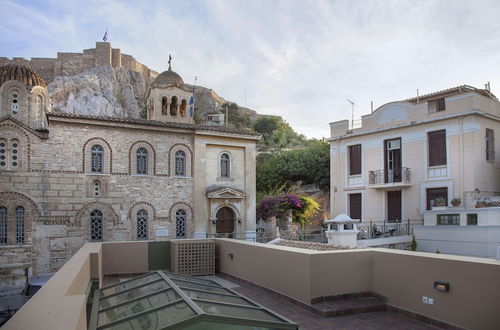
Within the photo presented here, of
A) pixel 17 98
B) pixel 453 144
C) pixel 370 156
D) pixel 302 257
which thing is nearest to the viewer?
pixel 302 257

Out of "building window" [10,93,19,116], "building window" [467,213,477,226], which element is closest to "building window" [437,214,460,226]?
"building window" [467,213,477,226]

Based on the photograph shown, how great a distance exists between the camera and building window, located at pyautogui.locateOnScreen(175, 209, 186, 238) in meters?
20.0

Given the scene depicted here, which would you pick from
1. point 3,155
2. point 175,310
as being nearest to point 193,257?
point 175,310

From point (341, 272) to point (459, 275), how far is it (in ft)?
6.73

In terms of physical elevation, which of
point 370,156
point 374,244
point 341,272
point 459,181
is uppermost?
point 370,156

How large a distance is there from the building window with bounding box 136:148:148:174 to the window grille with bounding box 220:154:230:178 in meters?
4.09

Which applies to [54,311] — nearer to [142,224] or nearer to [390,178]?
[142,224]

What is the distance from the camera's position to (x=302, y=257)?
7.09m

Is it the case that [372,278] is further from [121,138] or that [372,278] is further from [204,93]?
[204,93]

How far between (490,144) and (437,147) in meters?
2.67

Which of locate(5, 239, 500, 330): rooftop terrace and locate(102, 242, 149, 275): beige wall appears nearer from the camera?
locate(5, 239, 500, 330): rooftop terrace

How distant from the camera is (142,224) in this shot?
758 inches

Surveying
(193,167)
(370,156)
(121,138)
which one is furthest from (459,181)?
(121,138)

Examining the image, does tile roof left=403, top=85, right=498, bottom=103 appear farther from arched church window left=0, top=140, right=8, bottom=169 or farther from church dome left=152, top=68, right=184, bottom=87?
arched church window left=0, top=140, right=8, bottom=169
